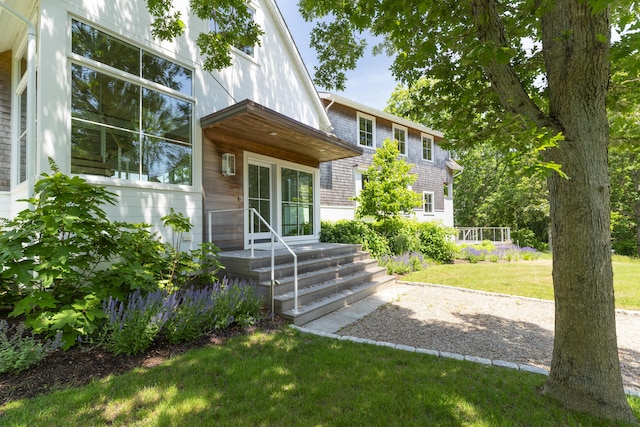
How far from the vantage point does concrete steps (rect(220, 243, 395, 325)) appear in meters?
4.68

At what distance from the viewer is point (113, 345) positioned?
10.2 feet

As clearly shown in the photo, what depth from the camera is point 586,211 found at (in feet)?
7.19

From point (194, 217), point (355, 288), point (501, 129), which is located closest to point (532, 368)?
point (501, 129)

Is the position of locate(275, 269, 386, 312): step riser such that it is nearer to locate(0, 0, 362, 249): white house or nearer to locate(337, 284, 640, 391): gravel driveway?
locate(337, 284, 640, 391): gravel driveway

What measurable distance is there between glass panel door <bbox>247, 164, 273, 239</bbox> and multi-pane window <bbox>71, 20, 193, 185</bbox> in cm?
163

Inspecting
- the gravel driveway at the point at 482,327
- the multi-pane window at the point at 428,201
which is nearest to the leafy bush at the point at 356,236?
the gravel driveway at the point at 482,327

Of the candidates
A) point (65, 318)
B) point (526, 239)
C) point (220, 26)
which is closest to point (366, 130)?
point (220, 26)

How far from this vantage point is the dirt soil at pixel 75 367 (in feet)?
8.25

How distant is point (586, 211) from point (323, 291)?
390 centimetres

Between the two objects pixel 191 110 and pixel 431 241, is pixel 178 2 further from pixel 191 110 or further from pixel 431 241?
pixel 431 241

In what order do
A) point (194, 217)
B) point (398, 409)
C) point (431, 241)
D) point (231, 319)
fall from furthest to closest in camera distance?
point (431, 241), point (194, 217), point (231, 319), point (398, 409)

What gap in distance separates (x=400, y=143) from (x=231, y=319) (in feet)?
41.5

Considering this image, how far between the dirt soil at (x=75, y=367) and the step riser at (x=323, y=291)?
3.77ft

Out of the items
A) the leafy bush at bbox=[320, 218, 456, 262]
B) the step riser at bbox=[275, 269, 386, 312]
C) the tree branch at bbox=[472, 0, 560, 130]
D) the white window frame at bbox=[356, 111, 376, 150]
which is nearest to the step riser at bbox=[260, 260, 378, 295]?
→ the step riser at bbox=[275, 269, 386, 312]
